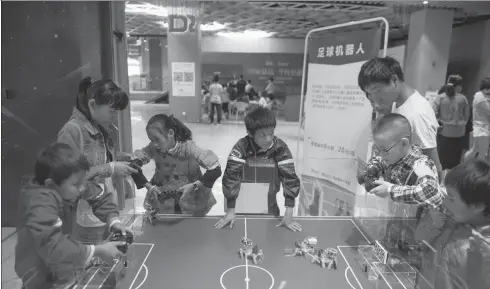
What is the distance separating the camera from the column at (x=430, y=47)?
6.71 m

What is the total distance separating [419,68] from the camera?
6.85 meters

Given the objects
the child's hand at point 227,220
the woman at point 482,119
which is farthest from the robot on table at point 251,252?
the woman at point 482,119

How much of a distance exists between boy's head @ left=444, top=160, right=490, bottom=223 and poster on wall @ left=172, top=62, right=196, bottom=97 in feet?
26.6

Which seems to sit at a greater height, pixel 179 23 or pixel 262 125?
pixel 179 23

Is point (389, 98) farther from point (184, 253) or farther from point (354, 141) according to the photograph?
point (184, 253)

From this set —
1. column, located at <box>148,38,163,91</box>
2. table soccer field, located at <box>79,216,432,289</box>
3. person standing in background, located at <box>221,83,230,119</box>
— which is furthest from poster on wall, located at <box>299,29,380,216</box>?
column, located at <box>148,38,163,91</box>

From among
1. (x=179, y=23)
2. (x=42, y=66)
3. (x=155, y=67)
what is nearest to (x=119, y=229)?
(x=42, y=66)

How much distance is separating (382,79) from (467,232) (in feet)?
2.71

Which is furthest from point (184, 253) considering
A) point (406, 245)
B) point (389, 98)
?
point (389, 98)

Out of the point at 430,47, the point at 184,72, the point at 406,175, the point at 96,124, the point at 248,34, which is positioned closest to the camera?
the point at 406,175

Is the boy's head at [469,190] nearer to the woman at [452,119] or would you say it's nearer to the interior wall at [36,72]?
the interior wall at [36,72]

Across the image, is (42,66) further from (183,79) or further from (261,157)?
(183,79)

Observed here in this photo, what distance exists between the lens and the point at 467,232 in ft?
3.76

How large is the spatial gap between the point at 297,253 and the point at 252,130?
0.69 m
